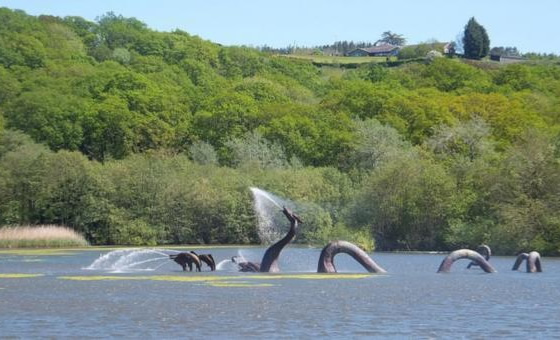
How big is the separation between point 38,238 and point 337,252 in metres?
43.6

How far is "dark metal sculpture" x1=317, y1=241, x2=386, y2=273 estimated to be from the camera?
53.9m

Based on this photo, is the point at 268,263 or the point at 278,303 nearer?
the point at 278,303

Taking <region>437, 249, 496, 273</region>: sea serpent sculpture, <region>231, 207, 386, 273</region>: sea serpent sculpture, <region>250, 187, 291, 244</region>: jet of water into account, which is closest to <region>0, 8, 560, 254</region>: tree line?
<region>250, 187, 291, 244</region>: jet of water

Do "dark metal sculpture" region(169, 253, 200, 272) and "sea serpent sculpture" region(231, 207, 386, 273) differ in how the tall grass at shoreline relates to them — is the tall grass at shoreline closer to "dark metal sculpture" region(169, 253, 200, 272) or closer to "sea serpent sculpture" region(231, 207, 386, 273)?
"dark metal sculpture" region(169, 253, 200, 272)

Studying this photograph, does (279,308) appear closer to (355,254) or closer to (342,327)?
(342,327)

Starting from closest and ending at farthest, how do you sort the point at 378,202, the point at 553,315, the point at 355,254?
1. the point at 553,315
2. the point at 355,254
3. the point at 378,202

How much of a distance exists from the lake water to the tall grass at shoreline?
29581 millimetres

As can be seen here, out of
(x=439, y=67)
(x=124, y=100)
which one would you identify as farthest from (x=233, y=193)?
(x=439, y=67)

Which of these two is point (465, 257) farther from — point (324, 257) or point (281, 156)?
point (281, 156)

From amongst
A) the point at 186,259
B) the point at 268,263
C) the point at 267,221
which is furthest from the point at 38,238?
the point at 268,263

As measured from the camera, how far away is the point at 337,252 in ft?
180

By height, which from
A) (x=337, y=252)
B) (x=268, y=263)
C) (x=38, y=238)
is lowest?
(x=268, y=263)

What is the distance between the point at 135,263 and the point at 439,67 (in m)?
120

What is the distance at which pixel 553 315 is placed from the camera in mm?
37969
